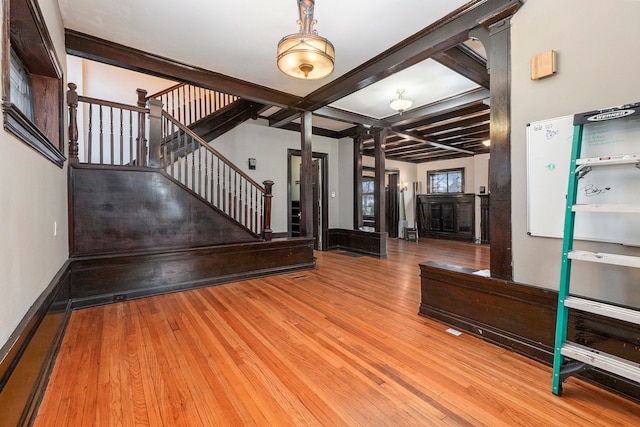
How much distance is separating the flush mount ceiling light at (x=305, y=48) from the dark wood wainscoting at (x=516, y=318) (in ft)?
6.96

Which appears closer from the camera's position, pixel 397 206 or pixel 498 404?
pixel 498 404

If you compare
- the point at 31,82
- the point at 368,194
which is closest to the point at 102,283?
the point at 31,82

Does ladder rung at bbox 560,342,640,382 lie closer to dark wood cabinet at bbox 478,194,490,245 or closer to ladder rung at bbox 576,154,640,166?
ladder rung at bbox 576,154,640,166

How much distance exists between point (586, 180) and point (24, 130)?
3291mm

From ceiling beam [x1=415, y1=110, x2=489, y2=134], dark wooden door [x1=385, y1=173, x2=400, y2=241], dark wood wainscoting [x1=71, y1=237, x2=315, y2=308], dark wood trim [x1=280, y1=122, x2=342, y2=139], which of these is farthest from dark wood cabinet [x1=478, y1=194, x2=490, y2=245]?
dark wood wainscoting [x1=71, y1=237, x2=315, y2=308]

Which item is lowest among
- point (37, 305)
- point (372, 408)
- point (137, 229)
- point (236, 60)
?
point (372, 408)

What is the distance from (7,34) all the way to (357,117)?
16.4 ft

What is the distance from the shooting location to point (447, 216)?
9.09 metres

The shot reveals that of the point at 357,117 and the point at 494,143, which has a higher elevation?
the point at 357,117

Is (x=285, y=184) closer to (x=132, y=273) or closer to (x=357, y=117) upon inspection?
(x=357, y=117)

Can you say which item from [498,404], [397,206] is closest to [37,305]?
[498,404]

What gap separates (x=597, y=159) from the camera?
1.55 metres

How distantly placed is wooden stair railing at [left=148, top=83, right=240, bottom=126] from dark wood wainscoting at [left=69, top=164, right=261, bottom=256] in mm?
1904

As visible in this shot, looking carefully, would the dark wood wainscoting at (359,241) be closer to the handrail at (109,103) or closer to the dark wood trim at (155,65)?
the dark wood trim at (155,65)
